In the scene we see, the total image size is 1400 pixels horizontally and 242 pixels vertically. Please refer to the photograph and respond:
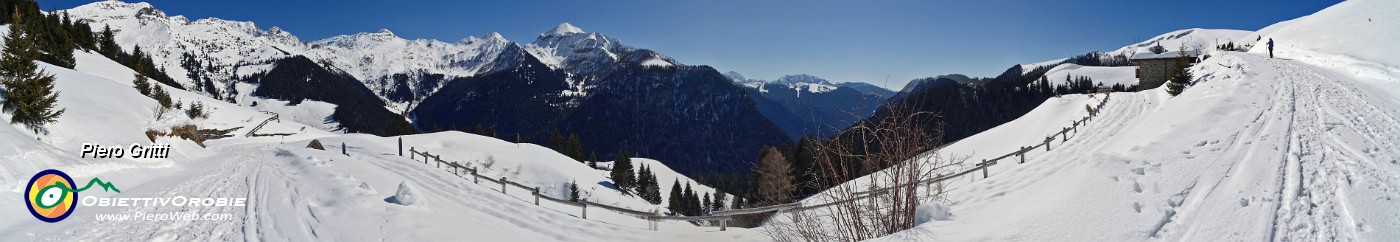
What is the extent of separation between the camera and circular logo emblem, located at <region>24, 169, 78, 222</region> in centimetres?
1010

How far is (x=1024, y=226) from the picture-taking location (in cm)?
748

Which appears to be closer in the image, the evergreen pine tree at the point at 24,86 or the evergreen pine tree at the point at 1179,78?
the evergreen pine tree at the point at 24,86

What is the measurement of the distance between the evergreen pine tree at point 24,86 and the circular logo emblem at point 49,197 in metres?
8.02

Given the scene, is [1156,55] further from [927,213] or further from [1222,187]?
[927,213]

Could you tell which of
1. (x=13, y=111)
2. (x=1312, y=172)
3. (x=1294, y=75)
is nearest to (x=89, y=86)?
(x=13, y=111)

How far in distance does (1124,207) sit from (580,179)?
1701 inches

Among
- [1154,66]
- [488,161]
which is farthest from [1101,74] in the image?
[488,161]

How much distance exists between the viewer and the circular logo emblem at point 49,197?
10095 millimetres

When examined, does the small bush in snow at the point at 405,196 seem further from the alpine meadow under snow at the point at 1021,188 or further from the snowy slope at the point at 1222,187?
the snowy slope at the point at 1222,187

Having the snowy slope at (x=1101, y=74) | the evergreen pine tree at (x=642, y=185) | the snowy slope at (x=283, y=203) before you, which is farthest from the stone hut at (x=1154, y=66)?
the snowy slope at (x=1101, y=74)

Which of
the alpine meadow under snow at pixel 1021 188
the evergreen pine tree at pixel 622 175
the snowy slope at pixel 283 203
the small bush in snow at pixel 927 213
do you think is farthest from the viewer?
the evergreen pine tree at pixel 622 175

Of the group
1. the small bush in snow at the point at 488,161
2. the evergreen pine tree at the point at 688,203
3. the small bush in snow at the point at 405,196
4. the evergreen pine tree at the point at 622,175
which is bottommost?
the evergreen pine tree at the point at 688,203

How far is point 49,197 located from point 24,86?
1241 cm

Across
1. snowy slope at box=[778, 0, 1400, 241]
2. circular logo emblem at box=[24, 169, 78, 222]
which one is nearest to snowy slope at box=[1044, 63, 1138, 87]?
snowy slope at box=[778, 0, 1400, 241]
